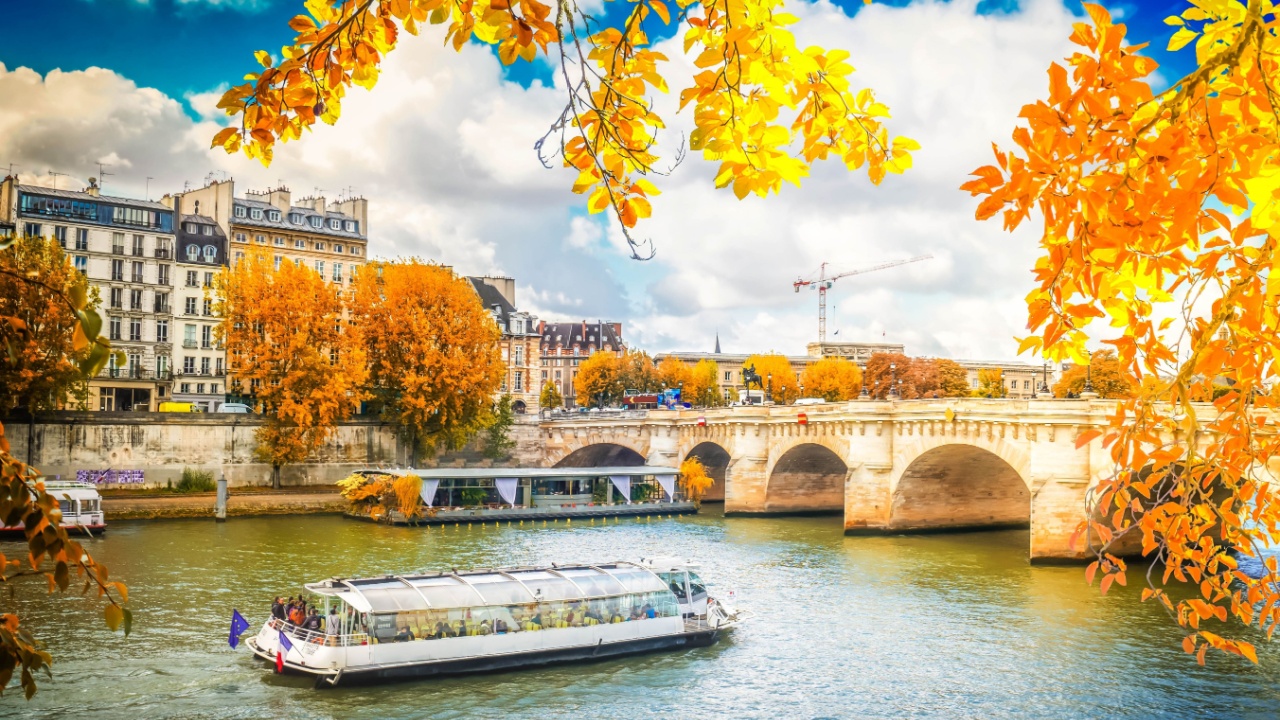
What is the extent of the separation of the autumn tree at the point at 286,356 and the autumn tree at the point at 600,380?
153 feet

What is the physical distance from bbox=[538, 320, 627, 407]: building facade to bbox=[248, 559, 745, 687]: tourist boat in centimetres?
10172

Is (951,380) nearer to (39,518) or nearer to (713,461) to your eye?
(713,461)

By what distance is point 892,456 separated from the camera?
4672 cm

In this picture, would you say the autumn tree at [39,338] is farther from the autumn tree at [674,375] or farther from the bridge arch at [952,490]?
the autumn tree at [674,375]

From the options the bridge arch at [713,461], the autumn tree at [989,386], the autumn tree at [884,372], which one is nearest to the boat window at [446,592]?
the bridge arch at [713,461]

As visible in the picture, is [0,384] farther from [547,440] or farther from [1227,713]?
[1227,713]

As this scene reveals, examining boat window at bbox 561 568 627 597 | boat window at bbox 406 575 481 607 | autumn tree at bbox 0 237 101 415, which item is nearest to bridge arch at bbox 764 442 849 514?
boat window at bbox 561 568 627 597

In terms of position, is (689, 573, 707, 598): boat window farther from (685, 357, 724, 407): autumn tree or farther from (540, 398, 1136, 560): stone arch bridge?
(685, 357, 724, 407): autumn tree

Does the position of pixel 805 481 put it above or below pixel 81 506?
above

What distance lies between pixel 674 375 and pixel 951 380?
26.0 meters

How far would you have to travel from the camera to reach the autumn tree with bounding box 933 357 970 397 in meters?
98.6

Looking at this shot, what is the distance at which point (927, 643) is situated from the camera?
25.7 metres

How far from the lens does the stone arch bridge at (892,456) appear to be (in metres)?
37.8

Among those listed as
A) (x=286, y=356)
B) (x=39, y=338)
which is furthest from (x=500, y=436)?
(x=39, y=338)
